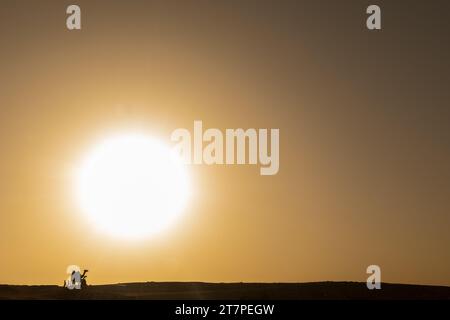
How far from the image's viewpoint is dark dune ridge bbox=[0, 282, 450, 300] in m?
90.6

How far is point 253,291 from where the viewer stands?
10494 centimetres

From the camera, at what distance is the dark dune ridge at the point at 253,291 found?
9062 cm
